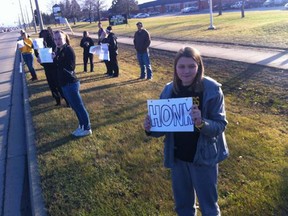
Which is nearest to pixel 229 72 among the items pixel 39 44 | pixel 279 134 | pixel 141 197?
pixel 279 134

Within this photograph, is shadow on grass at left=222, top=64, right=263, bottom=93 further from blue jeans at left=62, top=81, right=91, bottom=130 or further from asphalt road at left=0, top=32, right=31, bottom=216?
asphalt road at left=0, top=32, right=31, bottom=216

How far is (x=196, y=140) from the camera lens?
9.41 ft

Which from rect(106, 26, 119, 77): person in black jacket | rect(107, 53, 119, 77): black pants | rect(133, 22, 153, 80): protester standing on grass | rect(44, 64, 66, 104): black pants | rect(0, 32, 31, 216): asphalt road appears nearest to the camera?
rect(0, 32, 31, 216): asphalt road

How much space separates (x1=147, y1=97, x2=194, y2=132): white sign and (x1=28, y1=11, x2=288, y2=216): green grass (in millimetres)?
1362

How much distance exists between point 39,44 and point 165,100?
959 cm

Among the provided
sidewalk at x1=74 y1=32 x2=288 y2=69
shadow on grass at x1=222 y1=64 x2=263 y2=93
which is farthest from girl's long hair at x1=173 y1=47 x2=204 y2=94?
sidewalk at x1=74 y1=32 x2=288 y2=69

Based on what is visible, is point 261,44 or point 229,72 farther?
point 261,44

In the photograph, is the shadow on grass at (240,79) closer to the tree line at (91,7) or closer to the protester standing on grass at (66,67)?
the protester standing on grass at (66,67)

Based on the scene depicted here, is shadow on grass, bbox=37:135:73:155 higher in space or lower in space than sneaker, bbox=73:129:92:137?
lower

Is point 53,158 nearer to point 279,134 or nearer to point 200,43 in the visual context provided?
point 279,134

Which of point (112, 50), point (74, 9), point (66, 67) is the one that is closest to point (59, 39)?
point (66, 67)

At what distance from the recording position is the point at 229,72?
10.8 metres

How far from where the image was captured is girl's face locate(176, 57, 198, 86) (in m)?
2.67

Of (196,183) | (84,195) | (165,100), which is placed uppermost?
→ (165,100)
